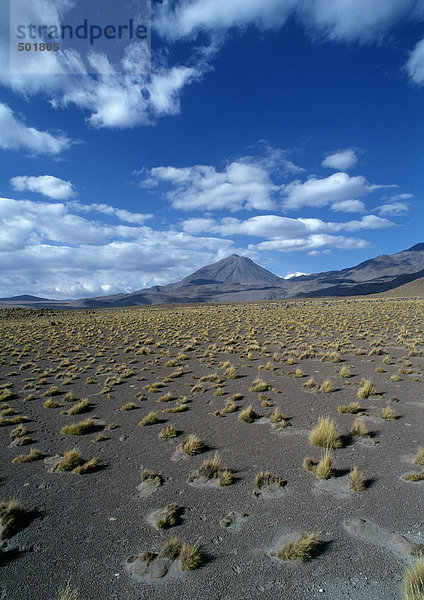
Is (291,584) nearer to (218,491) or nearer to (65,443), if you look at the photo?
(218,491)

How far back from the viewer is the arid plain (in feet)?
12.3

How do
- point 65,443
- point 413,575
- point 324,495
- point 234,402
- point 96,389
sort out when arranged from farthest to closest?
point 96,389, point 234,402, point 65,443, point 324,495, point 413,575

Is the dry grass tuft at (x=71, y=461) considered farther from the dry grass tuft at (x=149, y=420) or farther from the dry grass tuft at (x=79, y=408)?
the dry grass tuft at (x=79, y=408)

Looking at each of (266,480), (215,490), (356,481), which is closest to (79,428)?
(215,490)

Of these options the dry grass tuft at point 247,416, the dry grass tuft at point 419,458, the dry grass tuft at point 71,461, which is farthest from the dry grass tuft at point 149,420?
the dry grass tuft at point 419,458

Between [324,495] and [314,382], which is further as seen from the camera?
[314,382]

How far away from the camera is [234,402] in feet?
33.8

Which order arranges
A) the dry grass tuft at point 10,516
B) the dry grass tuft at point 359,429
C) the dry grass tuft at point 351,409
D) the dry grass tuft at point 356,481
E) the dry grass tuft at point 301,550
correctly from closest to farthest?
1. the dry grass tuft at point 301,550
2. the dry grass tuft at point 10,516
3. the dry grass tuft at point 356,481
4. the dry grass tuft at point 359,429
5. the dry grass tuft at point 351,409

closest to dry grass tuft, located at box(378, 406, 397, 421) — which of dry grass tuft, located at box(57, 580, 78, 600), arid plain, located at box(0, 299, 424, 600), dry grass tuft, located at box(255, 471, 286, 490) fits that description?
arid plain, located at box(0, 299, 424, 600)

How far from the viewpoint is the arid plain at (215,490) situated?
3760 mm

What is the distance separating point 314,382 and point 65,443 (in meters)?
9.04

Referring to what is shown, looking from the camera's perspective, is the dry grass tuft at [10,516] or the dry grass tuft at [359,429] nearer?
the dry grass tuft at [10,516]

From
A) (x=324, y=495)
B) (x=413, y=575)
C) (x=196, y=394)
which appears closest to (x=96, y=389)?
(x=196, y=394)

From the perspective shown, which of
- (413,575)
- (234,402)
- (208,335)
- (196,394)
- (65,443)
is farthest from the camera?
(208,335)
